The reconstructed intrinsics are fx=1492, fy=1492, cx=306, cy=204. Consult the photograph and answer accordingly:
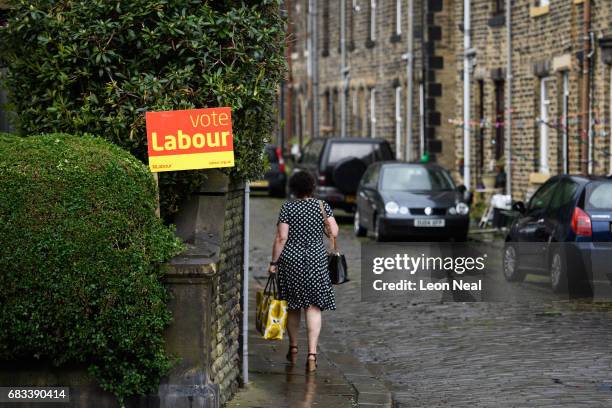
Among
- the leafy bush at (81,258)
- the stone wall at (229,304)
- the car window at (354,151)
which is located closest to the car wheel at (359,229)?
the car window at (354,151)

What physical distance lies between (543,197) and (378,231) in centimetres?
774

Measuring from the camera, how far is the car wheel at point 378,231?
26688 mm

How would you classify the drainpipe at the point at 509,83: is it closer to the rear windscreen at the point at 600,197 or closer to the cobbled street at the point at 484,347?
the cobbled street at the point at 484,347

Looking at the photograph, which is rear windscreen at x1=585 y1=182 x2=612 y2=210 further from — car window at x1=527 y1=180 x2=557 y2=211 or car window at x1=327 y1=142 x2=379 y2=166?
car window at x1=327 y1=142 x2=379 y2=166

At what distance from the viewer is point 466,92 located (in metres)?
36.1

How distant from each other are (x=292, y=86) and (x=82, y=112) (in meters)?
52.9

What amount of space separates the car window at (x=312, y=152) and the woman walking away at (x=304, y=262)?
21.4m

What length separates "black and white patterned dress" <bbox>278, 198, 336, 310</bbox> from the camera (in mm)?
12266

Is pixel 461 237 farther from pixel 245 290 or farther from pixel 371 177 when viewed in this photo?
pixel 245 290

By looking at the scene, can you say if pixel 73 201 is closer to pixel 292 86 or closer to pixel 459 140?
pixel 459 140

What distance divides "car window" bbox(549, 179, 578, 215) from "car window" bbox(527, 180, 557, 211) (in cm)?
20

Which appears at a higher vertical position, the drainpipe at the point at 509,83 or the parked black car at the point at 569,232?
the drainpipe at the point at 509,83

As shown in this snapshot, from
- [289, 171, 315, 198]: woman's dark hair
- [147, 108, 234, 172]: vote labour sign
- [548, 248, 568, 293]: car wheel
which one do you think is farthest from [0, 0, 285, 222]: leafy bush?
[548, 248, 568, 293]: car wheel

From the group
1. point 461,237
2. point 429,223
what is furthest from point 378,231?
point 461,237
